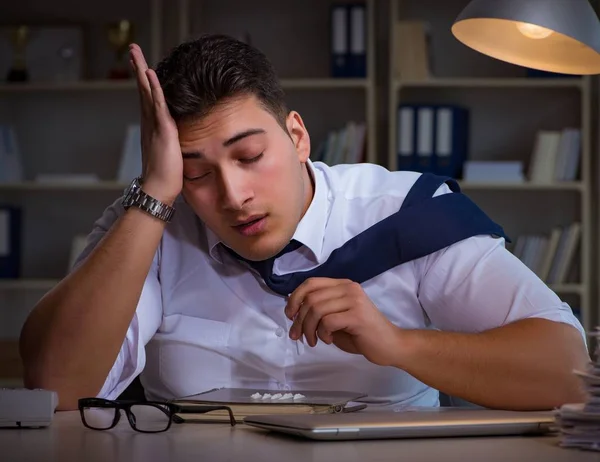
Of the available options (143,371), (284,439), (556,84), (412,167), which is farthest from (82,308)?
(556,84)

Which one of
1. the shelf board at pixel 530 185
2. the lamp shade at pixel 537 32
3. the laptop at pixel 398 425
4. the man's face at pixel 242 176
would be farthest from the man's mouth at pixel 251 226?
the shelf board at pixel 530 185

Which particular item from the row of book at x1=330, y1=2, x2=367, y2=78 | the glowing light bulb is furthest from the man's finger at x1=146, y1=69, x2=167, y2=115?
the row of book at x1=330, y1=2, x2=367, y2=78

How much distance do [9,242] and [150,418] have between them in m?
3.15

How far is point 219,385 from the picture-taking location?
168 centimetres

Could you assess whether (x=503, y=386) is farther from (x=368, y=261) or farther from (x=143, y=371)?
(x=143, y=371)

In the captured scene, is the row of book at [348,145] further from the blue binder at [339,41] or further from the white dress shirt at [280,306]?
the white dress shirt at [280,306]

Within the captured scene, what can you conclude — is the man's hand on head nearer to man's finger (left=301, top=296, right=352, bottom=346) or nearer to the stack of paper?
man's finger (left=301, top=296, right=352, bottom=346)

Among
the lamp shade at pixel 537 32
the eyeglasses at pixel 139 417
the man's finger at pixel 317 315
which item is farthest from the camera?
the lamp shade at pixel 537 32

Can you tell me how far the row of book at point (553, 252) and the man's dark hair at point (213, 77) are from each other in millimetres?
2598

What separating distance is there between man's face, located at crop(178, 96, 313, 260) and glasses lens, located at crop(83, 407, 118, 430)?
0.38m

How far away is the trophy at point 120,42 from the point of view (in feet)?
13.9

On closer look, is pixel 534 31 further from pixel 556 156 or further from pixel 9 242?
pixel 9 242

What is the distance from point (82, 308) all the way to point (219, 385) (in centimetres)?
28

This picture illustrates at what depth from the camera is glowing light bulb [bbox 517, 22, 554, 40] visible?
191cm
